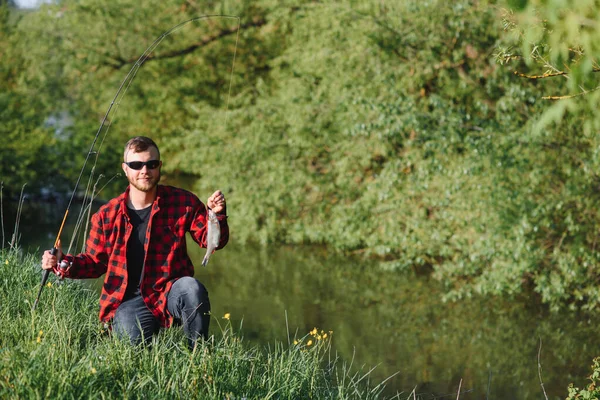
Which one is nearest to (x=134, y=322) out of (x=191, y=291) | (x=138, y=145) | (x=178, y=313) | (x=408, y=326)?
(x=178, y=313)

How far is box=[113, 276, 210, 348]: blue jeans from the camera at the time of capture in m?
3.68

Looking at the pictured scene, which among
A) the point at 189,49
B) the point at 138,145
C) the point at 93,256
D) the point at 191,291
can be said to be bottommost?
the point at 191,291

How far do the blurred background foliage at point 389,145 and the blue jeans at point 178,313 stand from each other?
225 cm

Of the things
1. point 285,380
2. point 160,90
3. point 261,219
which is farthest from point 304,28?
point 285,380

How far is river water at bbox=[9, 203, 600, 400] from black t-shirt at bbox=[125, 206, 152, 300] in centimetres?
222

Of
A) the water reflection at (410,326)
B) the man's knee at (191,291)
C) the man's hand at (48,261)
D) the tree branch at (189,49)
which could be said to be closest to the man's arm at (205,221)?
the man's knee at (191,291)

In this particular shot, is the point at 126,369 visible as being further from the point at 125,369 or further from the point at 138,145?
the point at 138,145

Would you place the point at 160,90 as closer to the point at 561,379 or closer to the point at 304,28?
the point at 304,28

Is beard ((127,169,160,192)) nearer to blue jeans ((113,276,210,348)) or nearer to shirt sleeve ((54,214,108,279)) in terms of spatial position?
shirt sleeve ((54,214,108,279))

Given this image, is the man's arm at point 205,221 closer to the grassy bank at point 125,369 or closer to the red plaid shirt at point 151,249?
the red plaid shirt at point 151,249

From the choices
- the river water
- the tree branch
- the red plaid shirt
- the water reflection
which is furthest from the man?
the tree branch

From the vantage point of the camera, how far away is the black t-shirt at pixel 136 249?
382 cm

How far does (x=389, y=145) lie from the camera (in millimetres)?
10586

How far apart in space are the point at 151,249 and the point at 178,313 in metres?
0.34
